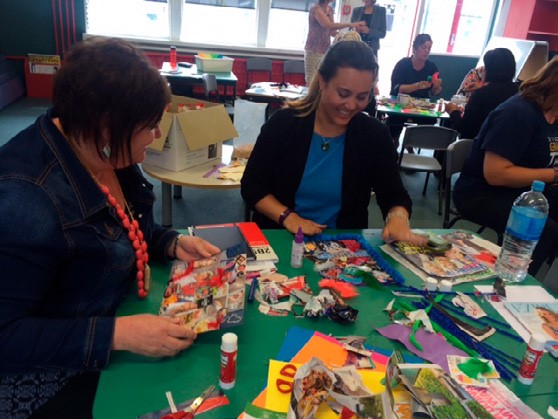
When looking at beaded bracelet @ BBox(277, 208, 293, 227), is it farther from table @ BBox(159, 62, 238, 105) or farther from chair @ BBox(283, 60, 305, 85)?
chair @ BBox(283, 60, 305, 85)

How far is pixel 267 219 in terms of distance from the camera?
6.68ft

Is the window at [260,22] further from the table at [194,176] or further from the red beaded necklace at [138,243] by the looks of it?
the red beaded necklace at [138,243]

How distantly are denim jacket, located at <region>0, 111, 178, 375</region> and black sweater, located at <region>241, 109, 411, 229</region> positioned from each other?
0.95 metres

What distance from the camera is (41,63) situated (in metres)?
6.79

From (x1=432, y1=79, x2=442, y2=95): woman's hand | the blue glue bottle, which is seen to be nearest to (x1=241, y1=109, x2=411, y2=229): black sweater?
the blue glue bottle

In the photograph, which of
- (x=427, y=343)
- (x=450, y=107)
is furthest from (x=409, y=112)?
(x=427, y=343)

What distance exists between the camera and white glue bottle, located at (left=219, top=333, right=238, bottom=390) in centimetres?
94

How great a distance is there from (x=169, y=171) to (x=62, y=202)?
1.55 metres

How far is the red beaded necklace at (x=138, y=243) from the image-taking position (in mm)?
1130

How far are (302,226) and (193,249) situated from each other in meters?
0.45

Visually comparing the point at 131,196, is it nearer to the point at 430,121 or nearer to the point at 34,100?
the point at 430,121

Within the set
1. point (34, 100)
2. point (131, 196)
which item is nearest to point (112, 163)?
point (131, 196)

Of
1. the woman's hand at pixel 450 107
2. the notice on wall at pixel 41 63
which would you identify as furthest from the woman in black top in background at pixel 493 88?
the notice on wall at pixel 41 63

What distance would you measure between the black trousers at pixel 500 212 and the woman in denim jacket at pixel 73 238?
2.05 m
